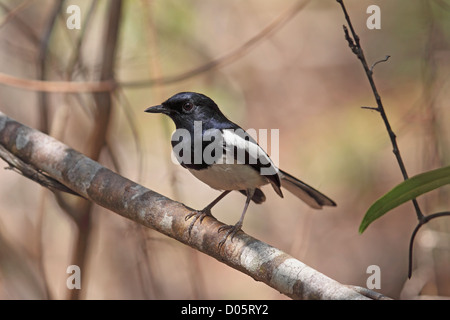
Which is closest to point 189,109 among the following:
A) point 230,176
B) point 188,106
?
point 188,106

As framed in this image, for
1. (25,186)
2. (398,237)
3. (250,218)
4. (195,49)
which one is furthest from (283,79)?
(25,186)

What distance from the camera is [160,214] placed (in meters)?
2.33

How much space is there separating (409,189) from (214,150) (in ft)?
3.35

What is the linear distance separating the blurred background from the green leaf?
2222 mm

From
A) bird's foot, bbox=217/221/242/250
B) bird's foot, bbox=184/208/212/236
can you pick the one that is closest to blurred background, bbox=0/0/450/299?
bird's foot, bbox=184/208/212/236

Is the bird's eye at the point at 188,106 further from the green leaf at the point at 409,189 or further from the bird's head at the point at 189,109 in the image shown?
the green leaf at the point at 409,189

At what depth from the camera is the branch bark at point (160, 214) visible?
1855 millimetres

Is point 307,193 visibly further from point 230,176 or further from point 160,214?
point 160,214

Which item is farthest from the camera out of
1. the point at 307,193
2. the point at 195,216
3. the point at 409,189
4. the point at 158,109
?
the point at 307,193

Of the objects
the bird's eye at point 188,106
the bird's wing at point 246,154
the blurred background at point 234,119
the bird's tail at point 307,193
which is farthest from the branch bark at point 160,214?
the blurred background at point 234,119

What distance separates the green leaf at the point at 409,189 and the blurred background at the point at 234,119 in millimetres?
2222

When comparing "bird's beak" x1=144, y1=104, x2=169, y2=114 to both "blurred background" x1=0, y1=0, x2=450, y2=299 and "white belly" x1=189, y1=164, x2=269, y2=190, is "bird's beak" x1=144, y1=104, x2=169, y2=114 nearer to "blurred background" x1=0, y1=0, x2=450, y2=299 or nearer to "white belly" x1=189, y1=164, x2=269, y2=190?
"white belly" x1=189, y1=164, x2=269, y2=190
